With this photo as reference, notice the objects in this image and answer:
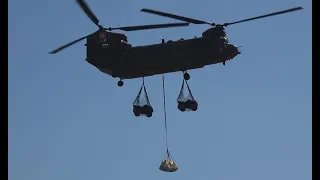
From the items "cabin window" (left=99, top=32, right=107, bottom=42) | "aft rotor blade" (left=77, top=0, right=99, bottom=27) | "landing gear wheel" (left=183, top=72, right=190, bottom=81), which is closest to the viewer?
"aft rotor blade" (left=77, top=0, right=99, bottom=27)

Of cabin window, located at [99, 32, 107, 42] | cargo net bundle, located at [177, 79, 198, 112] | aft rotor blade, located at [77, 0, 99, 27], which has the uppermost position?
aft rotor blade, located at [77, 0, 99, 27]

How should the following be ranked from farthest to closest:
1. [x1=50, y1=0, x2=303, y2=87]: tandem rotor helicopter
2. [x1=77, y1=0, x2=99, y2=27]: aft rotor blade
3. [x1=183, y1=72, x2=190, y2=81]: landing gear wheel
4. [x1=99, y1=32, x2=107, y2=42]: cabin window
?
1. [x1=99, y1=32, x2=107, y2=42]: cabin window
2. [x1=183, y1=72, x2=190, y2=81]: landing gear wheel
3. [x1=50, y1=0, x2=303, y2=87]: tandem rotor helicopter
4. [x1=77, y1=0, x2=99, y2=27]: aft rotor blade

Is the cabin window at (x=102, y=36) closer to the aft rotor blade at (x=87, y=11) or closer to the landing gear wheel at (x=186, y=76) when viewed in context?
the aft rotor blade at (x=87, y=11)

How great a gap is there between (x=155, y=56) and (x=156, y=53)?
0.87 feet

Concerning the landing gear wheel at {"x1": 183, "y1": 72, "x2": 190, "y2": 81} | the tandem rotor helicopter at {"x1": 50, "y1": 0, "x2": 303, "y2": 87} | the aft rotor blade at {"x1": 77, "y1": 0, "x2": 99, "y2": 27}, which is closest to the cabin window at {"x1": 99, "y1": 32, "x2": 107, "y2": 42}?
the tandem rotor helicopter at {"x1": 50, "y1": 0, "x2": 303, "y2": 87}

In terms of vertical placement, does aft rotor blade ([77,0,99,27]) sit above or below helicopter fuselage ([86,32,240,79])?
above

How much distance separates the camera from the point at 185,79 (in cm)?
4775

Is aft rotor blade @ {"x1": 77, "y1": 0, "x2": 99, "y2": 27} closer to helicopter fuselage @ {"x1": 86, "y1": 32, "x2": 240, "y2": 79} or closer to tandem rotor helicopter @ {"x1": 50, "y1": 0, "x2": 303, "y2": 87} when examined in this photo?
tandem rotor helicopter @ {"x1": 50, "y1": 0, "x2": 303, "y2": 87}

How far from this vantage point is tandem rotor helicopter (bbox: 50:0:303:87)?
47188mm

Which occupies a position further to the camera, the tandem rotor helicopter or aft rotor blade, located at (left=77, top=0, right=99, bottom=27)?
the tandem rotor helicopter

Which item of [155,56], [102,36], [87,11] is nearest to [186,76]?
[155,56]
